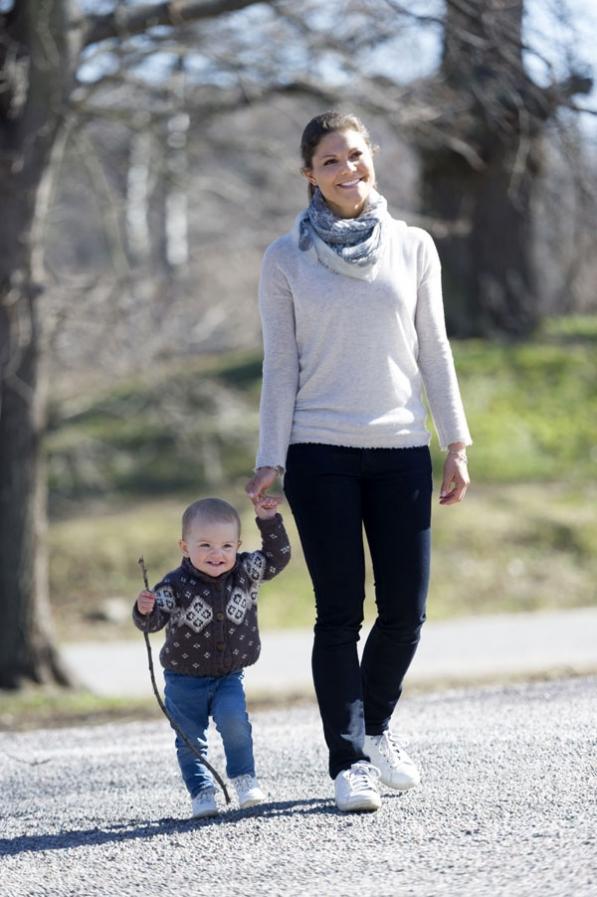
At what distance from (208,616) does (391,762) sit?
2.45 feet

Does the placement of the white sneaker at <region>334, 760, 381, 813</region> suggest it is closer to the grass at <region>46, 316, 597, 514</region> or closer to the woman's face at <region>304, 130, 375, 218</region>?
the woman's face at <region>304, 130, 375, 218</region>

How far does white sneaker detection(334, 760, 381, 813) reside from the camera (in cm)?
435

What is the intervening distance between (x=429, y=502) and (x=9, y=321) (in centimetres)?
592

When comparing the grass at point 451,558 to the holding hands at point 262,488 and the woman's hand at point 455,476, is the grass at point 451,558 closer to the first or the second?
the woman's hand at point 455,476

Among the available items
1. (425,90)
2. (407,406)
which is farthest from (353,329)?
(425,90)

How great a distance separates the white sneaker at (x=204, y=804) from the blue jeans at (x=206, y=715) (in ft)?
0.08

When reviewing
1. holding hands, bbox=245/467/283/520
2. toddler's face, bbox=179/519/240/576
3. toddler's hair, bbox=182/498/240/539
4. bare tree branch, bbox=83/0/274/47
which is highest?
bare tree branch, bbox=83/0/274/47

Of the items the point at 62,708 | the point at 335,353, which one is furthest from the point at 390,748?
the point at 62,708

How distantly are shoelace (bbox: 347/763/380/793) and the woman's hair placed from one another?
6.03 feet

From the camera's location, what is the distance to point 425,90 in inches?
418

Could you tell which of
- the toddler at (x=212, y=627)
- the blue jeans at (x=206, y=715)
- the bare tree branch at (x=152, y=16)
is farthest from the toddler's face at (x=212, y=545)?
the bare tree branch at (x=152, y=16)

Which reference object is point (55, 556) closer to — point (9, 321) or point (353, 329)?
point (9, 321)

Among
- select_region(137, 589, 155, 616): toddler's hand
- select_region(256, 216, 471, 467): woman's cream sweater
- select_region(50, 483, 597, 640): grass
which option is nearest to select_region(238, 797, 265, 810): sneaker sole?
select_region(137, 589, 155, 616): toddler's hand

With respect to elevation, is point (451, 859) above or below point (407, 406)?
below
